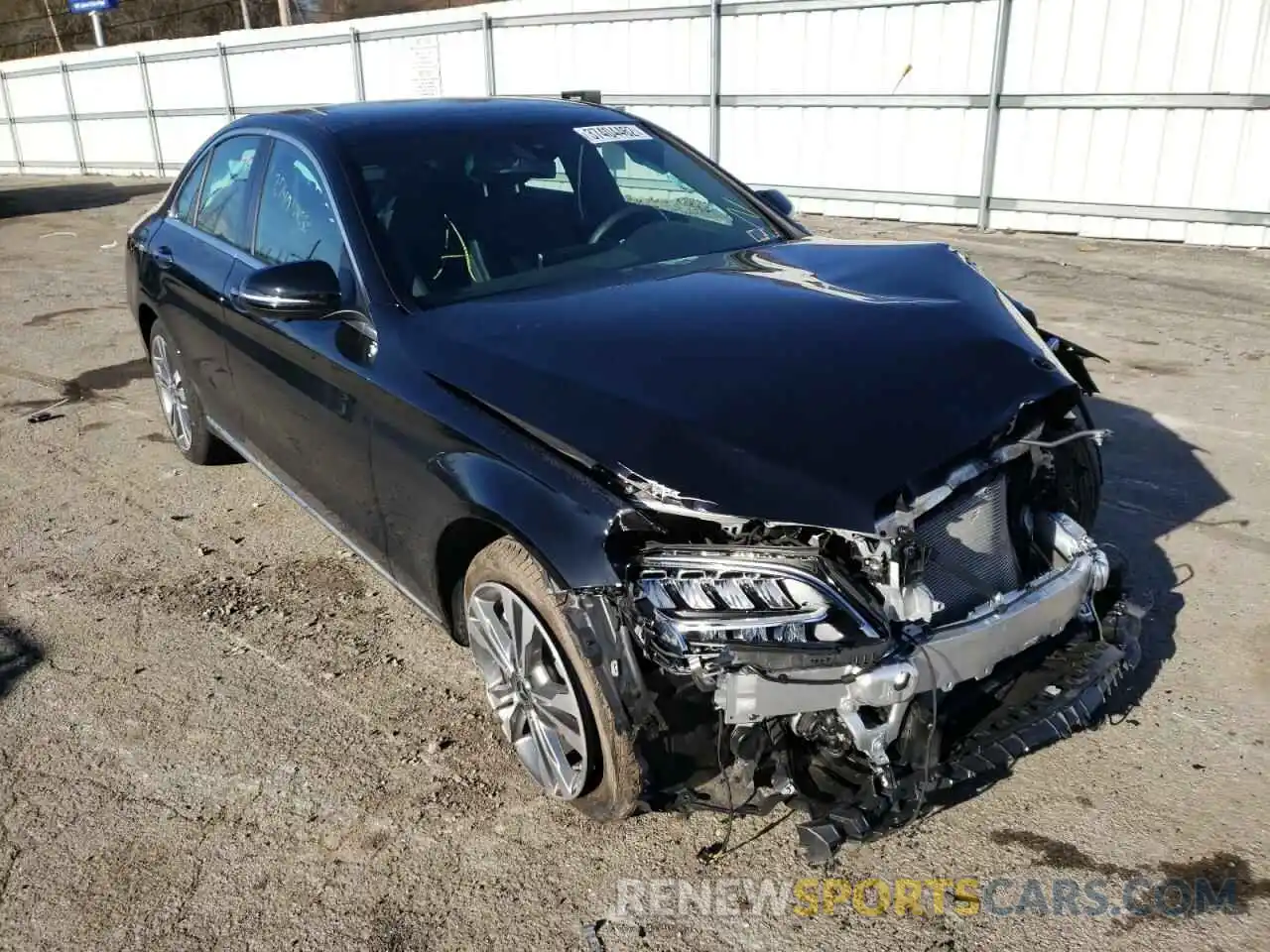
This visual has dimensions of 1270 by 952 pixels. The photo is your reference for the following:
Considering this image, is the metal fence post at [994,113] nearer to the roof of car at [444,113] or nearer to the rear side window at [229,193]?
the roof of car at [444,113]

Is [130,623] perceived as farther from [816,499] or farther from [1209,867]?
[1209,867]

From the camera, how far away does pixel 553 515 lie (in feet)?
7.79

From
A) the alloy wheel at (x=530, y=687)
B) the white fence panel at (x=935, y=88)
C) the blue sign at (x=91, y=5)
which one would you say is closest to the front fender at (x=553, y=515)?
the alloy wheel at (x=530, y=687)

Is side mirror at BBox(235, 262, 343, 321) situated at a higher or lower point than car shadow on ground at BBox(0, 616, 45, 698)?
higher

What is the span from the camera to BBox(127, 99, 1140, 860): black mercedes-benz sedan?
2240 millimetres

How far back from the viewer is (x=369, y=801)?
2826mm

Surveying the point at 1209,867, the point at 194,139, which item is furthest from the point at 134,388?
the point at 194,139

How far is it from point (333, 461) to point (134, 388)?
410 centimetres

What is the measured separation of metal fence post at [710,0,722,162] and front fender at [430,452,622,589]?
1070 cm

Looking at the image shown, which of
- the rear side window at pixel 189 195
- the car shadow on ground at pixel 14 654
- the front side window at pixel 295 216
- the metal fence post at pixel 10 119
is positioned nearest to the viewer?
the front side window at pixel 295 216

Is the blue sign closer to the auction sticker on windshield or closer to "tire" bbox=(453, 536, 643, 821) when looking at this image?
the auction sticker on windshield

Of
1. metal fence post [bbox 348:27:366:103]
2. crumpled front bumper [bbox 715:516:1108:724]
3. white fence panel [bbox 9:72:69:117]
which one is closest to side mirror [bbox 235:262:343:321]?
crumpled front bumper [bbox 715:516:1108:724]

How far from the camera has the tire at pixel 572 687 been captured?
7.86 feet

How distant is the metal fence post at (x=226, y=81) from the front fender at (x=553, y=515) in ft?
64.5
